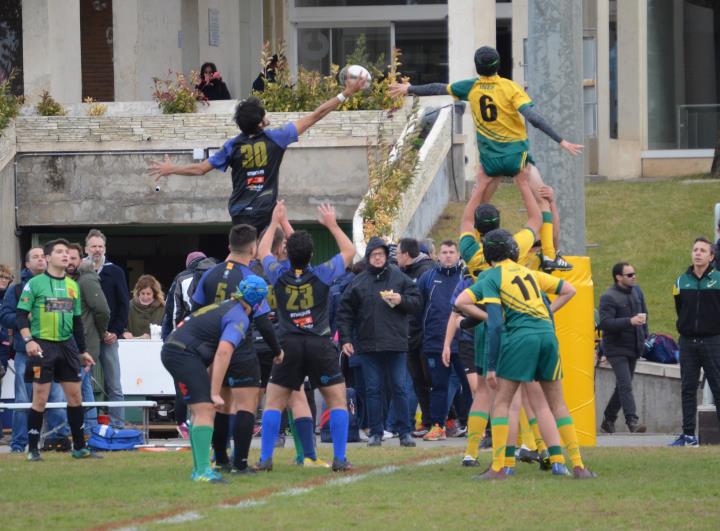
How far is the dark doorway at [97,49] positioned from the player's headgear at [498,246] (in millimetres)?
21138

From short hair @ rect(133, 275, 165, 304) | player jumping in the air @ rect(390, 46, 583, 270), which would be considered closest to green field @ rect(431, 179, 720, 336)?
short hair @ rect(133, 275, 165, 304)

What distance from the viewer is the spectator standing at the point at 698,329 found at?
14828 mm

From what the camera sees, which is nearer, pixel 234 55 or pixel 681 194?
pixel 681 194

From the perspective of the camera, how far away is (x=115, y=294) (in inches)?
671

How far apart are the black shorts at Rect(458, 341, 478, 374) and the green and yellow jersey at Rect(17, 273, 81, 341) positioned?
149 inches

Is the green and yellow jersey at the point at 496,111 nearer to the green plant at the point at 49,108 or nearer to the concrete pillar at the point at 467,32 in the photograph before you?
the green plant at the point at 49,108

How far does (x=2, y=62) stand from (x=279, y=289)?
2038cm

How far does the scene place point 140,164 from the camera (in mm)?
25250

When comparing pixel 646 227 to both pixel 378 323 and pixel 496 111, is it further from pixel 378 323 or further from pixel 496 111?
pixel 496 111

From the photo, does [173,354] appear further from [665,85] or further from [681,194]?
[665,85]

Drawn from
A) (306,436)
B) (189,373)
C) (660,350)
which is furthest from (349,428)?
(660,350)

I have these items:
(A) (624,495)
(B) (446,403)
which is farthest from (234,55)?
(A) (624,495)

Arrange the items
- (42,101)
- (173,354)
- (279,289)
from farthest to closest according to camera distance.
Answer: (42,101) → (279,289) → (173,354)

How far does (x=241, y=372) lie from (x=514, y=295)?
2.17m
